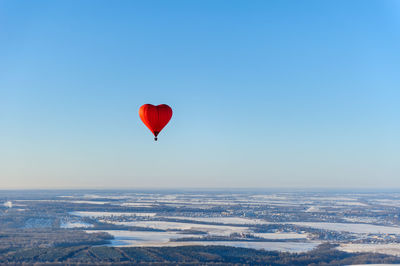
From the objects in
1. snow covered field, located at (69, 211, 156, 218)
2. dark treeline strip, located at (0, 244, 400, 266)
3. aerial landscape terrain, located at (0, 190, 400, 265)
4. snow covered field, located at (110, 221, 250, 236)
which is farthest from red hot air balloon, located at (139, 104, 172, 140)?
snow covered field, located at (69, 211, 156, 218)

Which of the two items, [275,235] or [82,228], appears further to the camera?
[82,228]

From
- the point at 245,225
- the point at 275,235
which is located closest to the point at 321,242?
the point at 275,235

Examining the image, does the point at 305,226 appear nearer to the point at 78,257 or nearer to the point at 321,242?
the point at 321,242

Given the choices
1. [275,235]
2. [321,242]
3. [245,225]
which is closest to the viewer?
[321,242]

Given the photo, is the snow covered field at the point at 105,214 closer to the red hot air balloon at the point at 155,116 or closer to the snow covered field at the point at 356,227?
the snow covered field at the point at 356,227

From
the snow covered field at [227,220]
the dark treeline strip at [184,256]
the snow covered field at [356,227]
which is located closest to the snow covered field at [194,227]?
the snow covered field at [227,220]

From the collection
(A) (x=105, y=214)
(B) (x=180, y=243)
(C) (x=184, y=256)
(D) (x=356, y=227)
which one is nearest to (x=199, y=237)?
(B) (x=180, y=243)

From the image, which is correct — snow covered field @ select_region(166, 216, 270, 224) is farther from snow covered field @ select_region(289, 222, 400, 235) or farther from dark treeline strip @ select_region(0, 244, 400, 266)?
dark treeline strip @ select_region(0, 244, 400, 266)

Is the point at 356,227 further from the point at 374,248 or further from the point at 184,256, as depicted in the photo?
the point at 184,256

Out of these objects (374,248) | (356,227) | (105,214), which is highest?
(105,214)
